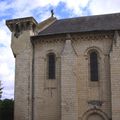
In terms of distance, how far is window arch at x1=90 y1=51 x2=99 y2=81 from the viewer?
87.8 ft

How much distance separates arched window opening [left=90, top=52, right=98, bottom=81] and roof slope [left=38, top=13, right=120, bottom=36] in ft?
7.27

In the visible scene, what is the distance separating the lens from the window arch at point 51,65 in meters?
27.9

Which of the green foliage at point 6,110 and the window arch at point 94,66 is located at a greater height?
the window arch at point 94,66

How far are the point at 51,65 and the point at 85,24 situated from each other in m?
5.19

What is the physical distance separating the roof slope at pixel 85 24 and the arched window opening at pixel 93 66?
2215mm

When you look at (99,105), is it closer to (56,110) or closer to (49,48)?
(56,110)

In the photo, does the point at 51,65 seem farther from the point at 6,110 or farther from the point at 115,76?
the point at 6,110

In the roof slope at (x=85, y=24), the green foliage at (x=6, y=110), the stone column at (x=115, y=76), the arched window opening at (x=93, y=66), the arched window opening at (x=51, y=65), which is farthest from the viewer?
the green foliage at (x=6, y=110)

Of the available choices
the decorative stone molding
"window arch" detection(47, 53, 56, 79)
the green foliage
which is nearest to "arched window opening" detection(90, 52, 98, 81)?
the decorative stone molding

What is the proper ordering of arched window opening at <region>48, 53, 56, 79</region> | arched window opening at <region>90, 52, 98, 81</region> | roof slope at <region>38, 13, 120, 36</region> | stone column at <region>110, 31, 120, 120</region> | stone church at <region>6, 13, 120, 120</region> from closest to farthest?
stone column at <region>110, 31, 120, 120</region> < stone church at <region>6, 13, 120, 120</region> < arched window opening at <region>90, 52, 98, 81</region> < arched window opening at <region>48, 53, 56, 79</region> < roof slope at <region>38, 13, 120, 36</region>

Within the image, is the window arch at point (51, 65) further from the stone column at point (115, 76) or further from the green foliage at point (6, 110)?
the green foliage at point (6, 110)

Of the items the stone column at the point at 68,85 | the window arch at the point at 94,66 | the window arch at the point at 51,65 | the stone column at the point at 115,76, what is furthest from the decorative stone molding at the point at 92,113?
the window arch at the point at 51,65

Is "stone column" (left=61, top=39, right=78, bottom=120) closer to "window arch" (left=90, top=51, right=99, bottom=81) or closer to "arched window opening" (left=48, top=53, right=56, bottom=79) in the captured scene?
"arched window opening" (left=48, top=53, right=56, bottom=79)

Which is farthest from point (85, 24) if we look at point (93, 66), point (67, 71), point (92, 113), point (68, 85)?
point (92, 113)
